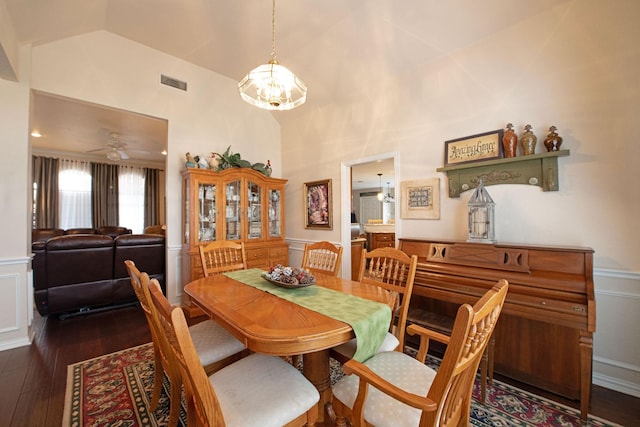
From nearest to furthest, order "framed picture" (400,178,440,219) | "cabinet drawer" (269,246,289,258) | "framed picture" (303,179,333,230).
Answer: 1. "framed picture" (400,178,440,219)
2. "framed picture" (303,179,333,230)
3. "cabinet drawer" (269,246,289,258)

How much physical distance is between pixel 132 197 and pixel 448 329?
8.52 m

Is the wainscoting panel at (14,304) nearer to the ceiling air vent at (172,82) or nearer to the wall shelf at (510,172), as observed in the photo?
the ceiling air vent at (172,82)

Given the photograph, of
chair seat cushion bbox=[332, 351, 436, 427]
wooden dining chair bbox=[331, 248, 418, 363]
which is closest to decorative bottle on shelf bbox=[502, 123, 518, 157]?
wooden dining chair bbox=[331, 248, 418, 363]

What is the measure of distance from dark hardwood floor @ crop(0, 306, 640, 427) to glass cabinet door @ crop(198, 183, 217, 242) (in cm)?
125

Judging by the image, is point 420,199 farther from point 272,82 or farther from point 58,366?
point 58,366

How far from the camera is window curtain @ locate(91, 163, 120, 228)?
6934 millimetres

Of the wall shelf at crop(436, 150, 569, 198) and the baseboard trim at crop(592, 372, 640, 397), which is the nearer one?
the baseboard trim at crop(592, 372, 640, 397)

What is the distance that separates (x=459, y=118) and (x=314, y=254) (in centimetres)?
202

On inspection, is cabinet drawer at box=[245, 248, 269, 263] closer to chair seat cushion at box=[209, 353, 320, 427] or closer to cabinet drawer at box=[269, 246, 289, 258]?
cabinet drawer at box=[269, 246, 289, 258]

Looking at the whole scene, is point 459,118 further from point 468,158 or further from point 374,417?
point 374,417

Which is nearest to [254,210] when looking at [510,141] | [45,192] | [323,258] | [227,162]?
[227,162]

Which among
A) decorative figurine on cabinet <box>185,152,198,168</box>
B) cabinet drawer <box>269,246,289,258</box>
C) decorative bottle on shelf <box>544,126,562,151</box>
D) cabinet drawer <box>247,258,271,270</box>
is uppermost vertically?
decorative figurine on cabinet <box>185,152,198,168</box>

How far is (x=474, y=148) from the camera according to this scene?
101 inches

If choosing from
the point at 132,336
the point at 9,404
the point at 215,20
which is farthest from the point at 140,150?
the point at 9,404
